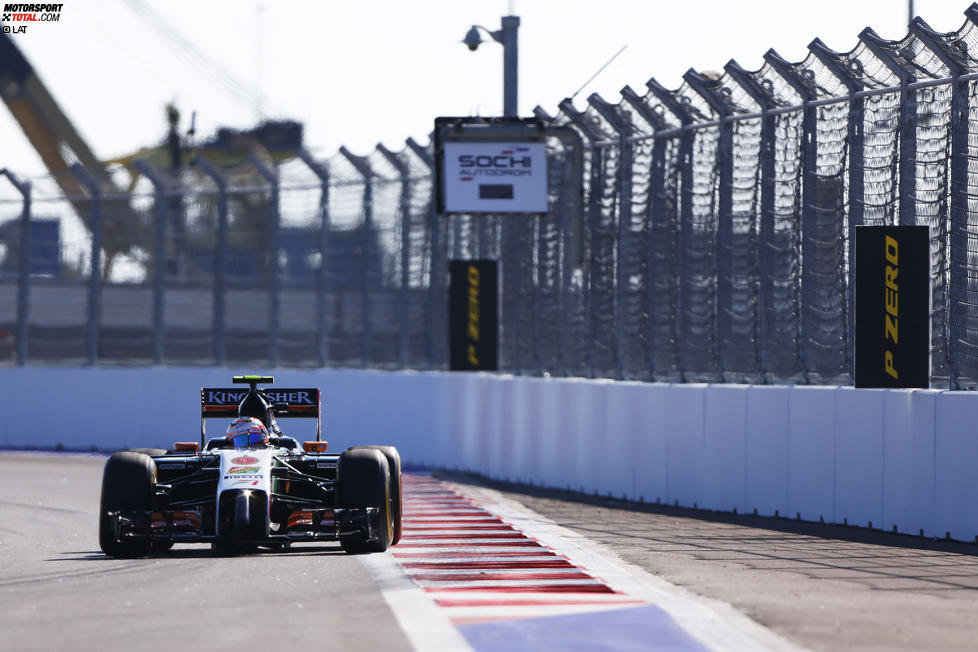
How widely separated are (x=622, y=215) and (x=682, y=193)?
1.54m

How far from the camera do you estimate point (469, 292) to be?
23141 mm

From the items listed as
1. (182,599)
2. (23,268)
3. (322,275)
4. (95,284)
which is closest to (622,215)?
(322,275)

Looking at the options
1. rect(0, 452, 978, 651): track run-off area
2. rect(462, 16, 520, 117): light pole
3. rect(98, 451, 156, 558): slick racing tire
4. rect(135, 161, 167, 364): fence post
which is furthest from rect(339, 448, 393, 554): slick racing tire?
rect(135, 161, 167, 364): fence post

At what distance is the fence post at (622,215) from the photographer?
19141 mm

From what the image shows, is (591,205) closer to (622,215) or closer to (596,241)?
(596,241)

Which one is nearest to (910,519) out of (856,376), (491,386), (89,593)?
(856,376)

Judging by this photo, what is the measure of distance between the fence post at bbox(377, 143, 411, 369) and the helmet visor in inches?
484

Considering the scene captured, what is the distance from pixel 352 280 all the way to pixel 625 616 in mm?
17572

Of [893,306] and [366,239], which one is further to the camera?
[366,239]

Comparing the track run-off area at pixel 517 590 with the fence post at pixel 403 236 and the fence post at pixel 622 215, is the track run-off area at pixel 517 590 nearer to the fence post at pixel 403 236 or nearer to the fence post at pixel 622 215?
the fence post at pixel 622 215

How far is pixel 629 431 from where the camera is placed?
711 inches

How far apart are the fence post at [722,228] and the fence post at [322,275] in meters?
10.1

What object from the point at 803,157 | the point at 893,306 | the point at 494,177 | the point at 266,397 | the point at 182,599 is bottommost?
the point at 182,599

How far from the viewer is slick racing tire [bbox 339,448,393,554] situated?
12.3m
